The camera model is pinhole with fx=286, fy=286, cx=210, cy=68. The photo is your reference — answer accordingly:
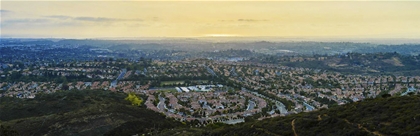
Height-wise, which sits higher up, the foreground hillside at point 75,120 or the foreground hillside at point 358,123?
the foreground hillside at point 358,123

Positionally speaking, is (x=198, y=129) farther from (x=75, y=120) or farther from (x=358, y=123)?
(x=358, y=123)

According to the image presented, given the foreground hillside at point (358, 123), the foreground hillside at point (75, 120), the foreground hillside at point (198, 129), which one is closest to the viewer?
the foreground hillside at point (358, 123)

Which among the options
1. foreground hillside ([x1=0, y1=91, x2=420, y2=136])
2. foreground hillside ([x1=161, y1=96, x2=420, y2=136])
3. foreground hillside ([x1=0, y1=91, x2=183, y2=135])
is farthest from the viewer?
foreground hillside ([x1=0, y1=91, x2=183, y2=135])

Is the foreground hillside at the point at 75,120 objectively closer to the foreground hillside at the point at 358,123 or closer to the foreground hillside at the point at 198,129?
the foreground hillside at the point at 198,129

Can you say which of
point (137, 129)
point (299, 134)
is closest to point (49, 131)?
point (137, 129)

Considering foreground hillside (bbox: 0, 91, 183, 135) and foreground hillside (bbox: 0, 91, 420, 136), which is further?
foreground hillside (bbox: 0, 91, 183, 135)

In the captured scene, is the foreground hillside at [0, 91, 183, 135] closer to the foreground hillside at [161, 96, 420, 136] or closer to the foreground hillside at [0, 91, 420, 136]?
the foreground hillside at [0, 91, 420, 136]

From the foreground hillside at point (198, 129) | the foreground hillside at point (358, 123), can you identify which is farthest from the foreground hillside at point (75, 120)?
the foreground hillside at point (358, 123)

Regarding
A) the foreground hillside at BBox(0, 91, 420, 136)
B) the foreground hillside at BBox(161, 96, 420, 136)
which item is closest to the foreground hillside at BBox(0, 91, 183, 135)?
the foreground hillside at BBox(0, 91, 420, 136)

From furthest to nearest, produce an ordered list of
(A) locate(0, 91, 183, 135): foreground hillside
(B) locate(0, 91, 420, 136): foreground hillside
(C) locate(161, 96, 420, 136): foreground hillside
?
1. (A) locate(0, 91, 183, 135): foreground hillside
2. (B) locate(0, 91, 420, 136): foreground hillside
3. (C) locate(161, 96, 420, 136): foreground hillside
